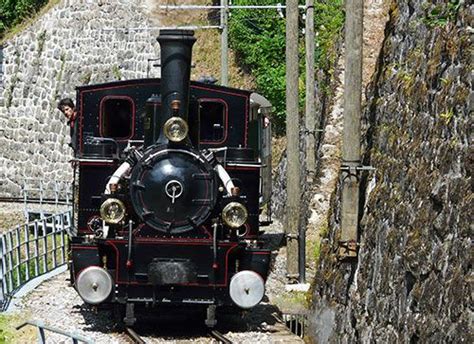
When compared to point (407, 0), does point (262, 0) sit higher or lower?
higher

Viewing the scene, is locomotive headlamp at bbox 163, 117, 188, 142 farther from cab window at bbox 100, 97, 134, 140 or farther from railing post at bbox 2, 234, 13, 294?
railing post at bbox 2, 234, 13, 294

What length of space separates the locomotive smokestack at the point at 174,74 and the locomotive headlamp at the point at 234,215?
1.10m

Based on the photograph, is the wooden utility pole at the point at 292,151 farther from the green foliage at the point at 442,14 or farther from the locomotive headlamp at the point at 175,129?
the green foliage at the point at 442,14

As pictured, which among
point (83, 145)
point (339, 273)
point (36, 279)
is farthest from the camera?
point (36, 279)

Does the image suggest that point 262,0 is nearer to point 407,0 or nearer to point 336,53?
point 336,53

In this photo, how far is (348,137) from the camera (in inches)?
581

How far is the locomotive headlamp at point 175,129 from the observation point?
15609mm

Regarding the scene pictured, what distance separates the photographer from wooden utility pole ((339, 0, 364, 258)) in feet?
47.8

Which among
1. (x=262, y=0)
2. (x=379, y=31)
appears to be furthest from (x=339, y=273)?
(x=262, y=0)

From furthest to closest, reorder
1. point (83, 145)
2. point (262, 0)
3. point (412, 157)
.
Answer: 1. point (262, 0)
2. point (83, 145)
3. point (412, 157)

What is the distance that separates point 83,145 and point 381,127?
14.0ft

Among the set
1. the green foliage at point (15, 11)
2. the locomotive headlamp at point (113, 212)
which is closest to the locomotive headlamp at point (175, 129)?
the locomotive headlamp at point (113, 212)

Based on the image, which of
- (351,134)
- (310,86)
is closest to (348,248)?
(351,134)

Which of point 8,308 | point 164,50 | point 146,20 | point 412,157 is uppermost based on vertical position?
point 146,20
